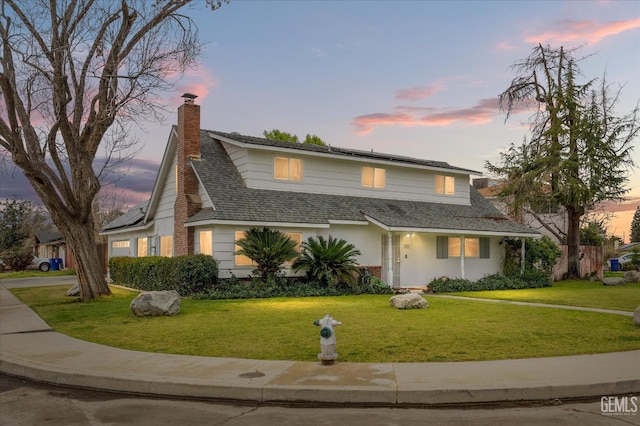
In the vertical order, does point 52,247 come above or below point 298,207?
below

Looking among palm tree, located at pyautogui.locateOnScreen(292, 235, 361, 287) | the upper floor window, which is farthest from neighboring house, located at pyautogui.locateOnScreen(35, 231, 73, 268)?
palm tree, located at pyautogui.locateOnScreen(292, 235, 361, 287)

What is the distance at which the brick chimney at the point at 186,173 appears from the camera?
872 inches

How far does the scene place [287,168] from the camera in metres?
24.1

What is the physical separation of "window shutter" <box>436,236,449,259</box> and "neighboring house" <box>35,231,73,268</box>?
36.1 m

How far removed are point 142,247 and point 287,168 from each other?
33.9 feet

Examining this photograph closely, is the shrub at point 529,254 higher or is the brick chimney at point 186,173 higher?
the brick chimney at point 186,173

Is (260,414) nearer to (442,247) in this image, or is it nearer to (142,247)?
(442,247)

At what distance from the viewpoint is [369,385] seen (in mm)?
6777

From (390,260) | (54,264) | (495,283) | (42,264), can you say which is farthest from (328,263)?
(42,264)

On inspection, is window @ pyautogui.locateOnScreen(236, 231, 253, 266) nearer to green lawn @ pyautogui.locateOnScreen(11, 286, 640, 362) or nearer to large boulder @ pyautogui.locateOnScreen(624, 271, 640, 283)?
green lawn @ pyautogui.locateOnScreen(11, 286, 640, 362)

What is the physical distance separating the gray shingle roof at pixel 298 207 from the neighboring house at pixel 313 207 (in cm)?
5

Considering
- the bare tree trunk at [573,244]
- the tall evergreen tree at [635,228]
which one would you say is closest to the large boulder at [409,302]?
the bare tree trunk at [573,244]

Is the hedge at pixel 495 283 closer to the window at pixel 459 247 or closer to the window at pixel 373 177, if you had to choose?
the window at pixel 459 247

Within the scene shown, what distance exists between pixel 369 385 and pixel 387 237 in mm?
18127
